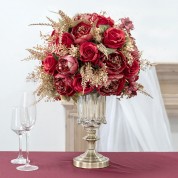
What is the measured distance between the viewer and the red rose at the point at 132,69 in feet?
6.38

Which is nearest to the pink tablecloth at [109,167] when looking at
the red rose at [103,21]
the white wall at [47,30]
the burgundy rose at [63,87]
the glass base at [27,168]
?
the glass base at [27,168]

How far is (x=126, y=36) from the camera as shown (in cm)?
195

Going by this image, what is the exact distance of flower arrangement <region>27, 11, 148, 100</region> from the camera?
1.87m

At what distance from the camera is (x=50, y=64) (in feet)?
6.39

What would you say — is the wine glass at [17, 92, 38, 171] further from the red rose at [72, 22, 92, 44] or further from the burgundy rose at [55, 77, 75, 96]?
the red rose at [72, 22, 92, 44]

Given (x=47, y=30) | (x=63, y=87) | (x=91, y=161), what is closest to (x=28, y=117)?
(x=63, y=87)

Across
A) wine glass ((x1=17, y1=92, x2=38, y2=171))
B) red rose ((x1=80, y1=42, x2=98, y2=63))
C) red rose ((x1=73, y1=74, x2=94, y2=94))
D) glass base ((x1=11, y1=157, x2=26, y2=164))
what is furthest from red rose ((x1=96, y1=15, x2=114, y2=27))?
glass base ((x1=11, y1=157, x2=26, y2=164))

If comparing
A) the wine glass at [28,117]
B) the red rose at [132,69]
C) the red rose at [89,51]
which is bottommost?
the wine glass at [28,117]

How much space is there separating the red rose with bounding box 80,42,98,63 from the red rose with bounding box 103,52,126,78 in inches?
2.3

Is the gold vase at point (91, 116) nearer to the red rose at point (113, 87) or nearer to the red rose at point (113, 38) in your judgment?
the red rose at point (113, 87)

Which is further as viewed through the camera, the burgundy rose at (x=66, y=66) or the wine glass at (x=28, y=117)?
the wine glass at (x=28, y=117)

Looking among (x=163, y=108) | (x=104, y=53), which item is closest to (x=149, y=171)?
(x=104, y=53)

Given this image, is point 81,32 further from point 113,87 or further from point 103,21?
point 113,87

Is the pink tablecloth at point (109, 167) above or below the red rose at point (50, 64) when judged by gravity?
below
